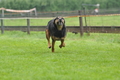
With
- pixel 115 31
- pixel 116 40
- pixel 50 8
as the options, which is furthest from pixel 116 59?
pixel 50 8

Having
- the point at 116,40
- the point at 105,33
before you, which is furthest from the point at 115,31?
the point at 116,40

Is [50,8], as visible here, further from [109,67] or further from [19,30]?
[109,67]

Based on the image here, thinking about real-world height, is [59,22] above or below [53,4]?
above

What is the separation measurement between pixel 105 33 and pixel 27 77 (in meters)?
12.1

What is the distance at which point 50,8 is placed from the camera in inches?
1941

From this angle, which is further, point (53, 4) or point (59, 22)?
point (53, 4)

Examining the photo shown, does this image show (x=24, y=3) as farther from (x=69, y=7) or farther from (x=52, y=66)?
(x=52, y=66)

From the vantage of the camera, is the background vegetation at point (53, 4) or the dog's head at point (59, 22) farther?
the background vegetation at point (53, 4)

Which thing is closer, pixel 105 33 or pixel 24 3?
pixel 105 33

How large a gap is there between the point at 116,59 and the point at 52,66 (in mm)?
2136

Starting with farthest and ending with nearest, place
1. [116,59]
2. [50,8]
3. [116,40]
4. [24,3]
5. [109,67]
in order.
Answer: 1. [50,8]
2. [24,3]
3. [116,40]
4. [116,59]
5. [109,67]

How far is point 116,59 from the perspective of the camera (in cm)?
952

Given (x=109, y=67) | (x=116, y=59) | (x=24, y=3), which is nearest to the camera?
(x=109, y=67)

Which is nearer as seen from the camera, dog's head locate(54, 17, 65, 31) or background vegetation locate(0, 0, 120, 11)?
dog's head locate(54, 17, 65, 31)
